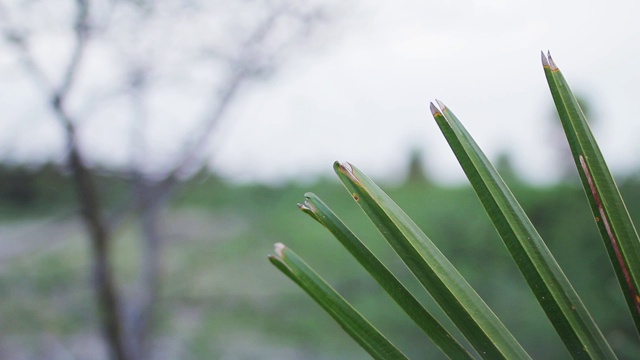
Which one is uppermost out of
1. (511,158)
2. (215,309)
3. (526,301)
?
(511,158)

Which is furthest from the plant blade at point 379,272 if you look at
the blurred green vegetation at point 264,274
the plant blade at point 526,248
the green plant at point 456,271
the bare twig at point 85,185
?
the blurred green vegetation at point 264,274

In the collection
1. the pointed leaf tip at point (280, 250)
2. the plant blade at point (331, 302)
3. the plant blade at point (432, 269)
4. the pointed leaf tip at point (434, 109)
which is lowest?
the plant blade at point (331, 302)

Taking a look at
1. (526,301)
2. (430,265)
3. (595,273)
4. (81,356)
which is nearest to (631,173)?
(595,273)

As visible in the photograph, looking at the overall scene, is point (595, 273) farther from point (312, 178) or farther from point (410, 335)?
point (312, 178)

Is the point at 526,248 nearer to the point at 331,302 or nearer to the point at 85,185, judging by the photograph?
the point at 331,302

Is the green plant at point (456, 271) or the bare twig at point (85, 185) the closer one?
the green plant at point (456, 271)

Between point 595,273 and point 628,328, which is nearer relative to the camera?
point 628,328

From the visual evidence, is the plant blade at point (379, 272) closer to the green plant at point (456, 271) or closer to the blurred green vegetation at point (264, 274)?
the green plant at point (456, 271)
